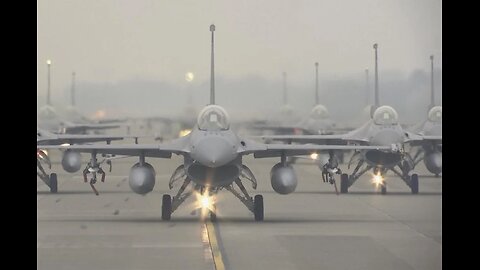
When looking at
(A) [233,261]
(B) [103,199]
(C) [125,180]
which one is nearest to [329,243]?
(A) [233,261]

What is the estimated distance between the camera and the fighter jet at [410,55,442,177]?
41147 millimetres

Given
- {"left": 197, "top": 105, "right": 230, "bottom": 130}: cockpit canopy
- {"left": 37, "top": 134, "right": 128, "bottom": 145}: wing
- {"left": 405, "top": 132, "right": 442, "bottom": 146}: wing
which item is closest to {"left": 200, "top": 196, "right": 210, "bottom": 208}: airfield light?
{"left": 197, "top": 105, "right": 230, "bottom": 130}: cockpit canopy

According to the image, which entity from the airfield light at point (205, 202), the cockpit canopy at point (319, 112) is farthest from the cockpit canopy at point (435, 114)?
the airfield light at point (205, 202)

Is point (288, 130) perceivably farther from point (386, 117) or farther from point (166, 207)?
point (166, 207)

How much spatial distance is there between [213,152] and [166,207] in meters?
3.14

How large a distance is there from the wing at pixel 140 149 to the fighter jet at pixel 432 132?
1579cm

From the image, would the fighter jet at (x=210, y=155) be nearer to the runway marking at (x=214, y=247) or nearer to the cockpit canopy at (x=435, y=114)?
the runway marking at (x=214, y=247)

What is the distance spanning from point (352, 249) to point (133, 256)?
4.58 metres

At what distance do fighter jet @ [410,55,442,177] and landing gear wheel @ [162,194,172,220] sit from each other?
1585 centimetres

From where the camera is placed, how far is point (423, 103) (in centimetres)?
5009

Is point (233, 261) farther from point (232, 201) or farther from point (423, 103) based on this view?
point (423, 103)

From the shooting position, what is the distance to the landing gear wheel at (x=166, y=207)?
90.4ft

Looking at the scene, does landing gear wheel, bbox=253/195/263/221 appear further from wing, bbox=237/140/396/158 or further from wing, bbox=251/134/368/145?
wing, bbox=251/134/368/145
